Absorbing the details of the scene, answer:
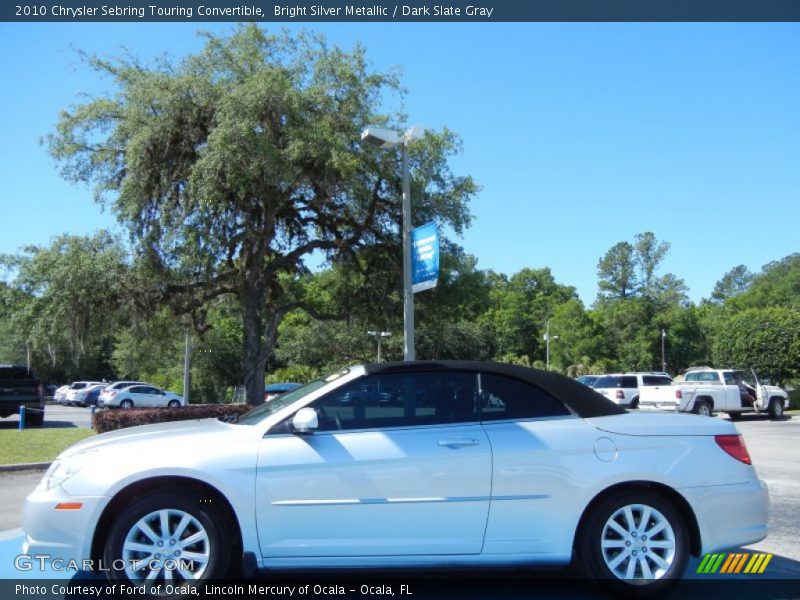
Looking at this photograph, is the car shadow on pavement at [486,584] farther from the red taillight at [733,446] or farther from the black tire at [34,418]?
the black tire at [34,418]

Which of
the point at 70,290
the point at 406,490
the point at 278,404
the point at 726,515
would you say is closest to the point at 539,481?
the point at 406,490

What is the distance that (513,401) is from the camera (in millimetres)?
5121

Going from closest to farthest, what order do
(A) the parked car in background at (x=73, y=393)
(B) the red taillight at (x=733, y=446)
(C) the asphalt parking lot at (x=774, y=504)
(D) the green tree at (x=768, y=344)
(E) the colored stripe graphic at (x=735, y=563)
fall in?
(B) the red taillight at (x=733, y=446) → (E) the colored stripe graphic at (x=735, y=563) → (C) the asphalt parking lot at (x=774, y=504) → (D) the green tree at (x=768, y=344) → (A) the parked car in background at (x=73, y=393)

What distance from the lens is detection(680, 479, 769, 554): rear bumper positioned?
4.87m

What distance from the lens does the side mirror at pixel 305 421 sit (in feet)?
15.4

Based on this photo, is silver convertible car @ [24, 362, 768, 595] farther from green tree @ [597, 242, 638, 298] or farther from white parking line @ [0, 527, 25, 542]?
green tree @ [597, 242, 638, 298]

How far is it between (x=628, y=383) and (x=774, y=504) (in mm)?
22104

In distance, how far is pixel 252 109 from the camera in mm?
15148

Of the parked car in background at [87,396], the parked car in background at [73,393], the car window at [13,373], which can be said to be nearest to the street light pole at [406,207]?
the car window at [13,373]

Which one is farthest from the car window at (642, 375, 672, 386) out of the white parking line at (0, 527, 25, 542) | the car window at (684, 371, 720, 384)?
the white parking line at (0, 527, 25, 542)

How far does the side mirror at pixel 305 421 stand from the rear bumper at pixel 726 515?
8.62 ft

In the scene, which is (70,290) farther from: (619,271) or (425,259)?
(619,271)

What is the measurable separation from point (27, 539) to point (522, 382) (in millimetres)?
3618

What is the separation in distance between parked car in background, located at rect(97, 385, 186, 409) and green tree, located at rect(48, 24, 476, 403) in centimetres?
1986
